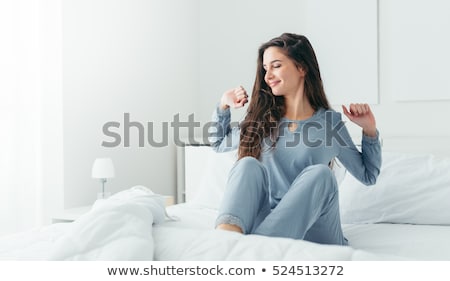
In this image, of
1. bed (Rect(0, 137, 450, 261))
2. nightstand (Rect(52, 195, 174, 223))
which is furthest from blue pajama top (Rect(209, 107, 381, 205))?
nightstand (Rect(52, 195, 174, 223))

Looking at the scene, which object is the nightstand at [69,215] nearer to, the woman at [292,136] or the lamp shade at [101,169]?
the lamp shade at [101,169]

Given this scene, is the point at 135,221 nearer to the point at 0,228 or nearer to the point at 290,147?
the point at 290,147

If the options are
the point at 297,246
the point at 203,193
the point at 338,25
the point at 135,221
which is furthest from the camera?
the point at 338,25

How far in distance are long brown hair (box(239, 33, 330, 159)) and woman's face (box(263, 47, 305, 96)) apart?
0.02 meters

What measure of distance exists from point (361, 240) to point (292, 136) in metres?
0.45

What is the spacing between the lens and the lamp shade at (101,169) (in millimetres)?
2941

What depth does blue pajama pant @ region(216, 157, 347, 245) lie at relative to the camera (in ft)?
5.16

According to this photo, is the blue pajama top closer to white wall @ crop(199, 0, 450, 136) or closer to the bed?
the bed

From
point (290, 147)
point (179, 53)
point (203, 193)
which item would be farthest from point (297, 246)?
point (179, 53)

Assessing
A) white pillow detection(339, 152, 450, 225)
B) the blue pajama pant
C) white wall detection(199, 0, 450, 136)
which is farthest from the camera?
white wall detection(199, 0, 450, 136)

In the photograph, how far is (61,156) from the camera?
296 centimetres

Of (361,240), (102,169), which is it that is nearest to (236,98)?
(361,240)

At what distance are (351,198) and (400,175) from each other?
24cm

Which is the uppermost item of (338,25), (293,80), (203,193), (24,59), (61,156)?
(338,25)
